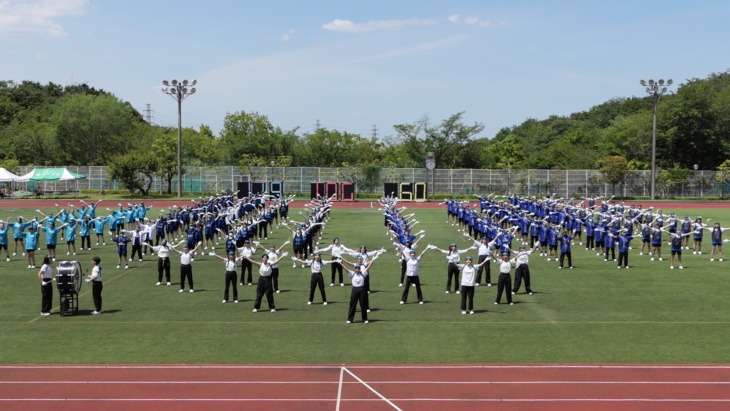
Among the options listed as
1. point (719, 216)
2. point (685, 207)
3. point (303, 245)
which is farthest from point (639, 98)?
point (303, 245)

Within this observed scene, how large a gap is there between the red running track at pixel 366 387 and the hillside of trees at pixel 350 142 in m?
62.3

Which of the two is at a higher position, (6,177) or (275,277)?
(6,177)

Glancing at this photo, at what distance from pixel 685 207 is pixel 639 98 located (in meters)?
64.3

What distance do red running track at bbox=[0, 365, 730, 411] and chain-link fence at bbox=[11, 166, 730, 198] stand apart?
62946 mm

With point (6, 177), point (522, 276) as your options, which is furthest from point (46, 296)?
point (6, 177)

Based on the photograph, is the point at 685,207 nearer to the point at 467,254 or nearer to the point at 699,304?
the point at 467,254

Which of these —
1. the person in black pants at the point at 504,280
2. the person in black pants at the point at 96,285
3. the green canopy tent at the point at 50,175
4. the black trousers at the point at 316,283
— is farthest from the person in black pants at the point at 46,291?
the green canopy tent at the point at 50,175

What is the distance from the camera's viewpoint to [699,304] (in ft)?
64.7

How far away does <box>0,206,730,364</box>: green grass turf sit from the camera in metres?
14.8

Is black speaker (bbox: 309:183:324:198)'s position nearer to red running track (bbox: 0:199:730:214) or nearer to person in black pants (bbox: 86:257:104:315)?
red running track (bbox: 0:199:730:214)

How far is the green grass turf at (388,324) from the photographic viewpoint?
14.8 metres

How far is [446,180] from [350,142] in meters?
23.2

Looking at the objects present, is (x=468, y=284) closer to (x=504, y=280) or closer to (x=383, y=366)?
(x=504, y=280)

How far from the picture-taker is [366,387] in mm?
12828
